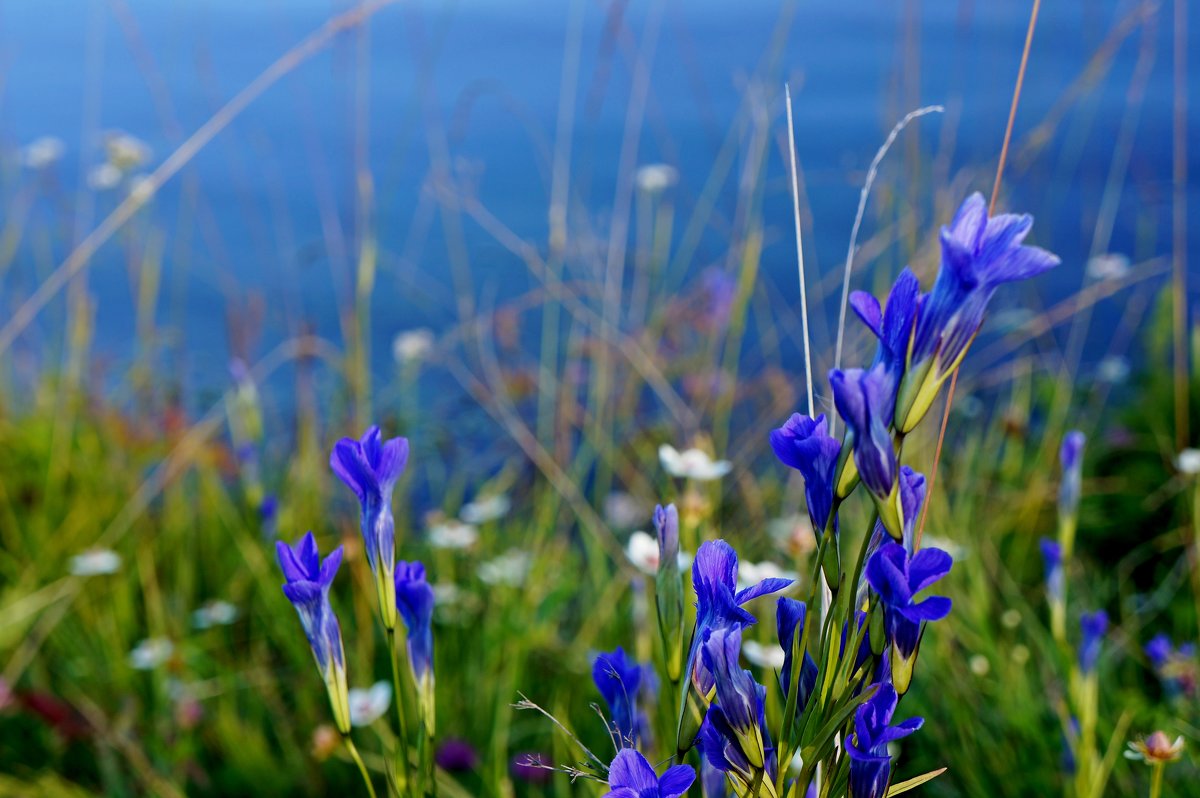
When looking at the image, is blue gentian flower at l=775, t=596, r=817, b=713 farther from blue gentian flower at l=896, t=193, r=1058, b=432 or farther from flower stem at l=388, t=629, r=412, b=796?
flower stem at l=388, t=629, r=412, b=796

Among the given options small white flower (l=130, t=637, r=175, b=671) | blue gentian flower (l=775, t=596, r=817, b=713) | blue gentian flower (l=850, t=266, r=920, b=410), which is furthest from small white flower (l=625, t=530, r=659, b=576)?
small white flower (l=130, t=637, r=175, b=671)

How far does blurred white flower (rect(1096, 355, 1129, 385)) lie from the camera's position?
118 inches

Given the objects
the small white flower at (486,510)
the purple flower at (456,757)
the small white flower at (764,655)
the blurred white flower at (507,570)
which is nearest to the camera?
the small white flower at (764,655)

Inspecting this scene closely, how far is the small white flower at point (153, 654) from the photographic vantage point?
1.88 meters

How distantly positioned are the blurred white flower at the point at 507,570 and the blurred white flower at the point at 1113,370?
180cm

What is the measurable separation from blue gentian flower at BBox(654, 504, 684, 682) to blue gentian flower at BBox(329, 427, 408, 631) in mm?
168

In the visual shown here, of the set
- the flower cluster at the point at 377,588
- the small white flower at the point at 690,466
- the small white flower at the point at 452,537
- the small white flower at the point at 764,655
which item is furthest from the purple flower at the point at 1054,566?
the small white flower at the point at 452,537

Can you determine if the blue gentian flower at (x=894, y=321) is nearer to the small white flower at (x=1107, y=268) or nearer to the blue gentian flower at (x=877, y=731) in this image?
the blue gentian flower at (x=877, y=731)

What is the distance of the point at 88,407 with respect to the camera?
3.01 metres

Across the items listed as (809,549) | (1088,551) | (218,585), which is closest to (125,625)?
(218,585)

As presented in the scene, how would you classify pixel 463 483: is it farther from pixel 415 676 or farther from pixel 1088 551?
pixel 415 676

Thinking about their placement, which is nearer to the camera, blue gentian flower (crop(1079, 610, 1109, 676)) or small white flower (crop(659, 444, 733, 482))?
blue gentian flower (crop(1079, 610, 1109, 676))

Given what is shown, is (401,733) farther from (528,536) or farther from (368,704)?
(528,536)

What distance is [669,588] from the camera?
69cm
